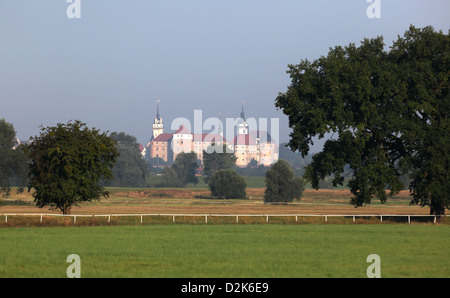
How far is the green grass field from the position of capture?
25953mm

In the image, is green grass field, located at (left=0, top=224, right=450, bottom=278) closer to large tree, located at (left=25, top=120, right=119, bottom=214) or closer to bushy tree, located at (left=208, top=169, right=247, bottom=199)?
large tree, located at (left=25, top=120, right=119, bottom=214)

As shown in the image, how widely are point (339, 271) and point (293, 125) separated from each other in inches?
1345

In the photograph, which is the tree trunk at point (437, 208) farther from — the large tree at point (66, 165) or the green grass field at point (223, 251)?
the large tree at point (66, 165)

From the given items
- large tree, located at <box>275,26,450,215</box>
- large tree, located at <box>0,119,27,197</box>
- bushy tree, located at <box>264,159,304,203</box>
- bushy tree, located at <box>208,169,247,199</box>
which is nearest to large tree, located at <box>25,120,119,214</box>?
large tree, located at <box>275,26,450,215</box>

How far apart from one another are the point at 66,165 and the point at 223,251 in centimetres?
2421

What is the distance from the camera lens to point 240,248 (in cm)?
3488

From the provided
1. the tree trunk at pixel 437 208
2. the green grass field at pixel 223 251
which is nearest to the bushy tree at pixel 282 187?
the tree trunk at pixel 437 208

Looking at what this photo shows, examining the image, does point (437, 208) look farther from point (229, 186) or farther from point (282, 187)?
point (229, 186)

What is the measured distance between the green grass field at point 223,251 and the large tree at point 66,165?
588cm

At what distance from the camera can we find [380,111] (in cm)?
5644

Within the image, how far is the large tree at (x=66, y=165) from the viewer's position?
54.2 meters

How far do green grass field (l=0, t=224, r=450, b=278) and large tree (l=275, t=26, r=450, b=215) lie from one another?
7.43 metres

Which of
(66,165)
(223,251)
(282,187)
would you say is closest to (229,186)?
(282,187)

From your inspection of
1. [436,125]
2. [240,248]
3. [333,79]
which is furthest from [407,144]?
[240,248]
